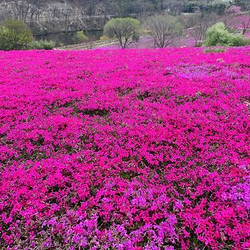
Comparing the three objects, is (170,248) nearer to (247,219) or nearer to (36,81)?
(247,219)

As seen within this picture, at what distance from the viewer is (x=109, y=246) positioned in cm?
395

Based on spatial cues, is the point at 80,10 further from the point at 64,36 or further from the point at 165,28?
the point at 165,28

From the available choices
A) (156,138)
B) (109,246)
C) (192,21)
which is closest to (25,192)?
(109,246)

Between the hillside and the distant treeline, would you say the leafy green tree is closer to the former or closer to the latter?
the distant treeline

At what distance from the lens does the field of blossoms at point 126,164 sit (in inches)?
163

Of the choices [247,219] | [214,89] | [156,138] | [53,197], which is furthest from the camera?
[214,89]

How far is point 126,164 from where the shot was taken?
18.7 feet

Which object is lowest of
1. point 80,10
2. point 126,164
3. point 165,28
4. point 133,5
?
point 126,164

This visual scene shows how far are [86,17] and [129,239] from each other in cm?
12926

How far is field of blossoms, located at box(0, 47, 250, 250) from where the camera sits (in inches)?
163

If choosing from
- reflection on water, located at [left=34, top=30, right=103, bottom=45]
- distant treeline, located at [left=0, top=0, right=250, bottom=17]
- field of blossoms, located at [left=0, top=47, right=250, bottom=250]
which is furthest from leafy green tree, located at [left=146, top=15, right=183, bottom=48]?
distant treeline, located at [left=0, top=0, right=250, bottom=17]

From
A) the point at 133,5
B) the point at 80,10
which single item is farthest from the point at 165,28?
the point at 80,10

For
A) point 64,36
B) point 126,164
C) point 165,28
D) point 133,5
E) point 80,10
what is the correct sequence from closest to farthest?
point 126,164, point 165,28, point 64,36, point 133,5, point 80,10

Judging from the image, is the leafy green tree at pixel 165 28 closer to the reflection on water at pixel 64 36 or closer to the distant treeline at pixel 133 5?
the reflection on water at pixel 64 36
